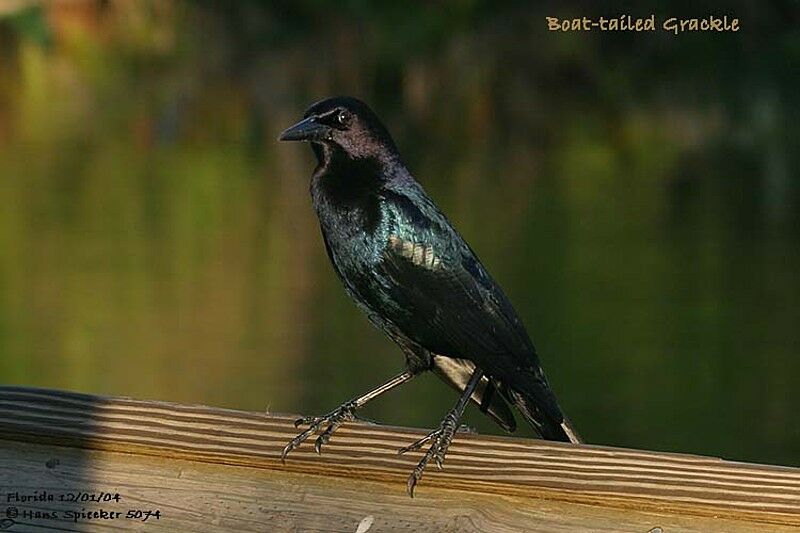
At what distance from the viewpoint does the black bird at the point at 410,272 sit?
112 inches

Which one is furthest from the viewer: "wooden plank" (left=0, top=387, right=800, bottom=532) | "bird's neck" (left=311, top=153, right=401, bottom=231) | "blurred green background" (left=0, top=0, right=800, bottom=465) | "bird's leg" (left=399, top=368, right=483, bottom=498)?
"blurred green background" (left=0, top=0, right=800, bottom=465)

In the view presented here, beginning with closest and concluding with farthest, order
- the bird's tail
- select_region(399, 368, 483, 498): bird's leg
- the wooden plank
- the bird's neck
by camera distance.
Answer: the wooden plank → select_region(399, 368, 483, 498): bird's leg → the bird's tail → the bird's neck

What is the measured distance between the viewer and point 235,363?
10586mm

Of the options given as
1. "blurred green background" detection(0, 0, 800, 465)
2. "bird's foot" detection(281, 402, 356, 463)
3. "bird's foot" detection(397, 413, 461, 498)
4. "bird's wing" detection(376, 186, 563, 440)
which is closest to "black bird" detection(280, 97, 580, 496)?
"bird's wing" detection(376, 186, 563, 440)

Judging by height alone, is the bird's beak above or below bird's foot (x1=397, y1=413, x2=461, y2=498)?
above

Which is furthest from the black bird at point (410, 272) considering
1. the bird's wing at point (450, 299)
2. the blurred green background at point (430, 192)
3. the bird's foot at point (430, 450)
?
the blurred green background at point (430, 192)

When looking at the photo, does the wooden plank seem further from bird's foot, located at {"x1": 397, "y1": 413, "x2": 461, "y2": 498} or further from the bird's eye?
the bird's eye

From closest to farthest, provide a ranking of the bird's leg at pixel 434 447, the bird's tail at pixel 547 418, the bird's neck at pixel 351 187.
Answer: the bird's leg at pixel 434 447 → the bird's tail at pixel 547 418 → the bird's neck at pixel 351 187

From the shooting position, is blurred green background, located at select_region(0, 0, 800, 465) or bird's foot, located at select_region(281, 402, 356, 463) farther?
blurred green background, located at select_region(0, 0, 800, 465)

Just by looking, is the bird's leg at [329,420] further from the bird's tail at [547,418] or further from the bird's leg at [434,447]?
the bird's tail at [547,418]

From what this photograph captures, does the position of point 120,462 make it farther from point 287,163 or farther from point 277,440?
point 287,163

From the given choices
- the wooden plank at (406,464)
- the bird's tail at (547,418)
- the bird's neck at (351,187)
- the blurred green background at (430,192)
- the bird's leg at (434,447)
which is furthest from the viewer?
the blurred green background at (430,192)

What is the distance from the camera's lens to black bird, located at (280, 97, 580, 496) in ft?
9.30

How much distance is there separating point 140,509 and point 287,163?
16.8m
